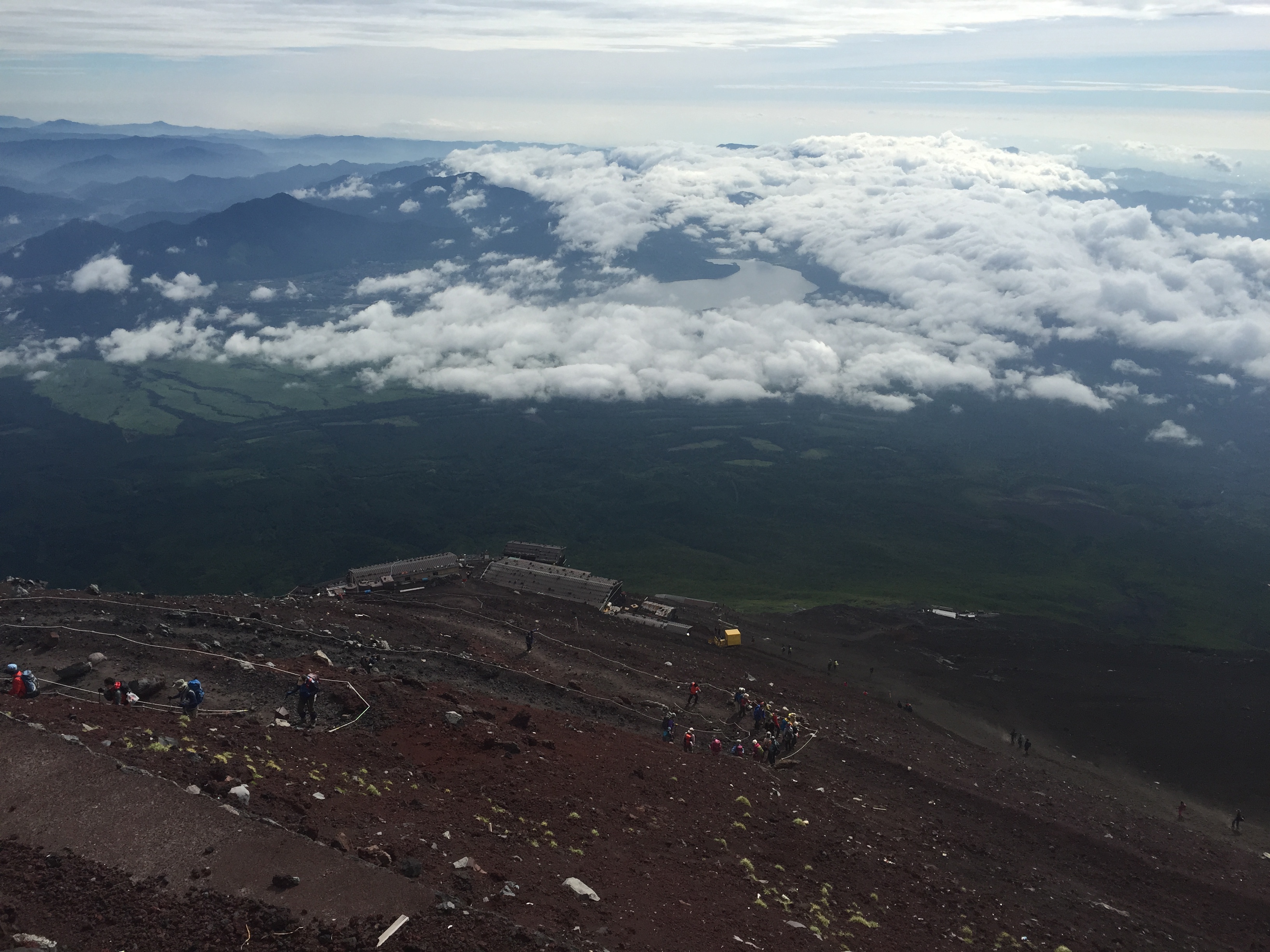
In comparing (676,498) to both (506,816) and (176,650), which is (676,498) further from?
(506,816)

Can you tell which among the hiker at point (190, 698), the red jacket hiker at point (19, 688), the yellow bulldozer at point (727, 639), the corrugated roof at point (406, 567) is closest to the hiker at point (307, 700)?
the hiker at point (190, 698)

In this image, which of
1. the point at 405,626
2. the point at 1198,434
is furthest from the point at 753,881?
the point at 1198,434

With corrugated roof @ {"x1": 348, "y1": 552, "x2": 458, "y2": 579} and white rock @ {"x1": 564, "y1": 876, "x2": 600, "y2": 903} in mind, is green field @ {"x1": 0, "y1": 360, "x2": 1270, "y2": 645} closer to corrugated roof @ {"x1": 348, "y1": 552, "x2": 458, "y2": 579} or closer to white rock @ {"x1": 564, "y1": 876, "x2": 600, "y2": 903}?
corrugated roof @ {"x1": 348, "y1": 552, "x2": 458, "y2": 579}

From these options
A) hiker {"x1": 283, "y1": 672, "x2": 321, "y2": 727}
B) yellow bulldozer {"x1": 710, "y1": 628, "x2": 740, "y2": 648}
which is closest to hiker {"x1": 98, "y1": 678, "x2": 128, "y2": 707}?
hiker {"x1": 283, "y1": 672, "x2": 321, "y2": 727}

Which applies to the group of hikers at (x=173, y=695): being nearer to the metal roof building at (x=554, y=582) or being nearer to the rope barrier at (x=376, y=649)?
the rope barrier at (x=376, y=649)

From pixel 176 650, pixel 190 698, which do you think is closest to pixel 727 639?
pixel 176 650
